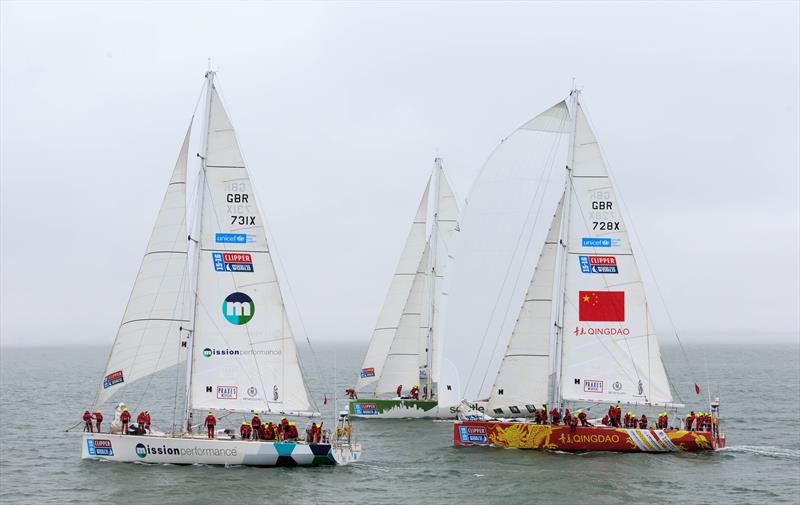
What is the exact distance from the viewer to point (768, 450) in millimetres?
37812

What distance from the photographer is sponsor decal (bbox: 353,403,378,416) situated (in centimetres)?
4878

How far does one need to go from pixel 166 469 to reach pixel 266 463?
342 cm

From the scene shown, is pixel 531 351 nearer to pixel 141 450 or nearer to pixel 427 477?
pixel 427 477

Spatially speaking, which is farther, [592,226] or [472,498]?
[592,226]

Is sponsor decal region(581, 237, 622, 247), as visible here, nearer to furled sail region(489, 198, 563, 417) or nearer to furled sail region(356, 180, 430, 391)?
furled sail region(489, 198, 563, 417)

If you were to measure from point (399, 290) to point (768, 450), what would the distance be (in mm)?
22749

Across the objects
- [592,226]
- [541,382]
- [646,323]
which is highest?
[592,226]

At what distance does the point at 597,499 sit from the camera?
1097 inches

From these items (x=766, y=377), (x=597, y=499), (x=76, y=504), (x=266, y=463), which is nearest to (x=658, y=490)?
(x=597, y=499)

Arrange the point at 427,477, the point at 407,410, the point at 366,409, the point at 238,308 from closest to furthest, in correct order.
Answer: the point at 427,477 → the point at 238,308 → the point at 407,410 → the point at 366,409

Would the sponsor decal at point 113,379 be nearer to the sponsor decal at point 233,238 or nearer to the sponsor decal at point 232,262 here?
the sponsor decal at point 232,262

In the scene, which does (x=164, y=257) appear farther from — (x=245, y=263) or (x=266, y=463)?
(x=266, y=463)

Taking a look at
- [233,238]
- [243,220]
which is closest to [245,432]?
[233,238]

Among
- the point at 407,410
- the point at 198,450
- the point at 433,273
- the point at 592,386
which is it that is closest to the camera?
the point at 198,450
